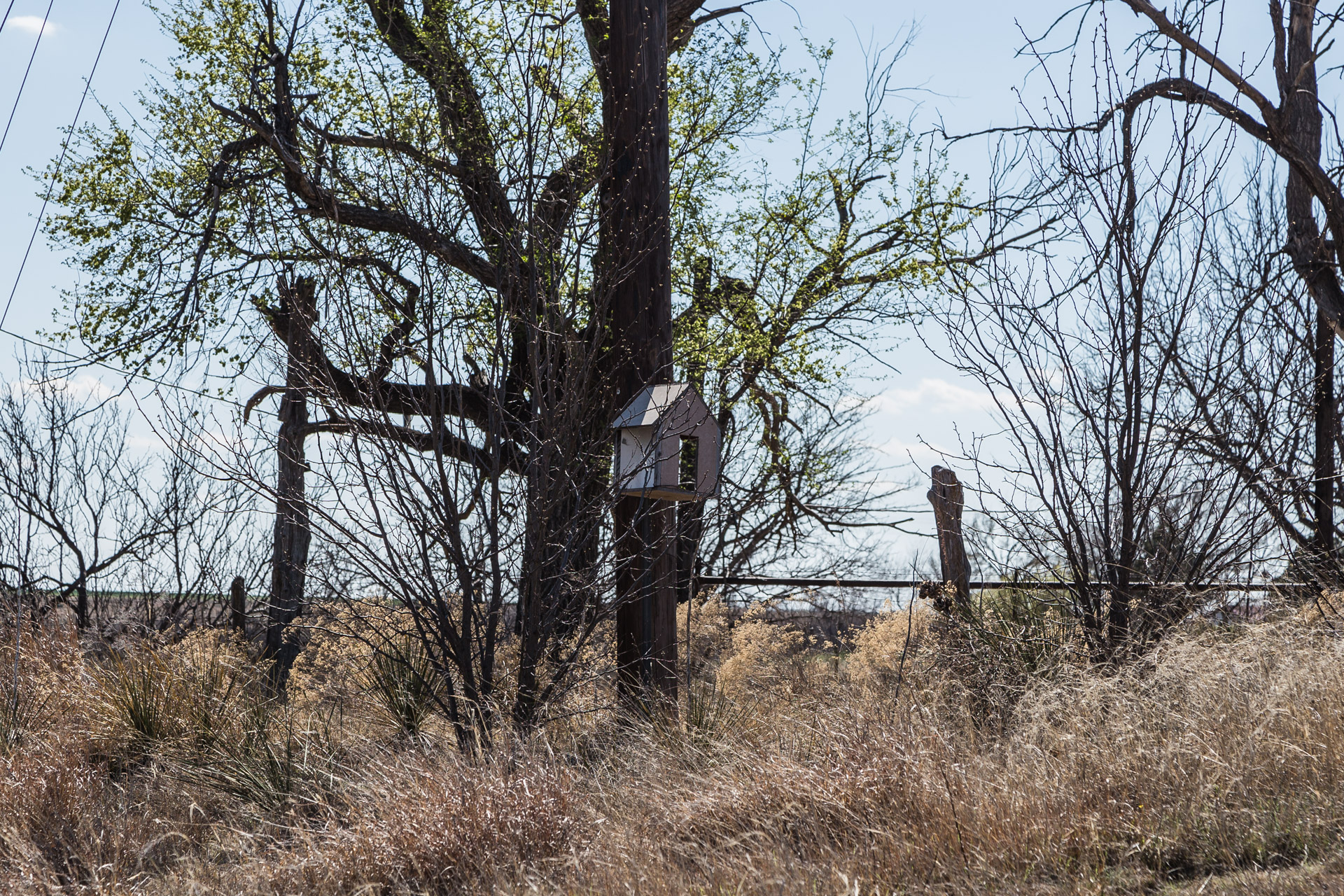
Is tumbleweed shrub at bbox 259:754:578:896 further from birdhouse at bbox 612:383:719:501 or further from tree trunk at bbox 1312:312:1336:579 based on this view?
tree trunk at bbox 1312:312:1336:579

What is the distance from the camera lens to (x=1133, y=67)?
20.2 ft

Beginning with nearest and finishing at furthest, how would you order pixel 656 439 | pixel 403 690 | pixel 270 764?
pixel 270 764, pixel 656 439, pixel 403 690

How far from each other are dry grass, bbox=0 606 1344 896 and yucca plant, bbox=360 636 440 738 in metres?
0.22

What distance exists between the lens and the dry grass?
11.1 feet

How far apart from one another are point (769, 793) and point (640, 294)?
301cm

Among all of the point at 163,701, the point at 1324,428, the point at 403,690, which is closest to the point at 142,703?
the point at 163,701

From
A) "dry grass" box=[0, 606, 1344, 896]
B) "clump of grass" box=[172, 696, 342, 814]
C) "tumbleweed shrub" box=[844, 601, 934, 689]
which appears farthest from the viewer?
"tumbleweed shrub" box=[844, 601, 934, 689]

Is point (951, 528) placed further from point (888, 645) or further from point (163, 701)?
point (163, 701)

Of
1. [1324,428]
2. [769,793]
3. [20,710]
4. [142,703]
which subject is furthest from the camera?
[1324,428]

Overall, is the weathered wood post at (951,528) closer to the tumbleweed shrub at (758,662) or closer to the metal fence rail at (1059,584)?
the metal fence rail at (1059,584)

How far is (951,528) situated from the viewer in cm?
704

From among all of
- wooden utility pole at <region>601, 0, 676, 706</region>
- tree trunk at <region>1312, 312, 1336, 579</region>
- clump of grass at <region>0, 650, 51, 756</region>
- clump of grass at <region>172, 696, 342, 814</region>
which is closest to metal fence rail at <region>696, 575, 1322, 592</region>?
wooden utility pole at <region>601, 0, 676, 706</region>

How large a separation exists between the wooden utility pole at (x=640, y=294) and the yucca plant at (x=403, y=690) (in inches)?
41.3

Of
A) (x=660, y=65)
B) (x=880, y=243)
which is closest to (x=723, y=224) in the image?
(x=880, y=243)
